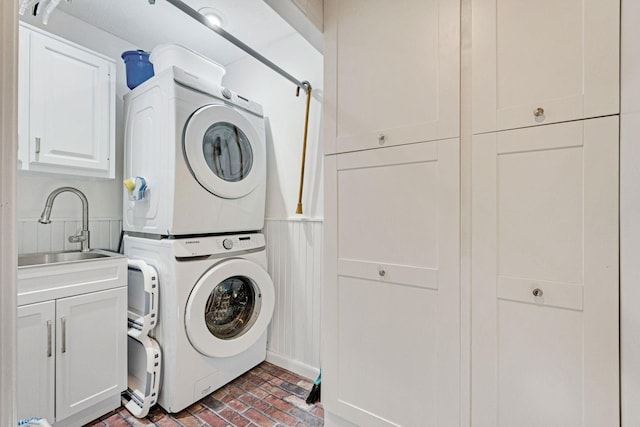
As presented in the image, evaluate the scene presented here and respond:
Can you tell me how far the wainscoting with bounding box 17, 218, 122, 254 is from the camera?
1758 millimetres

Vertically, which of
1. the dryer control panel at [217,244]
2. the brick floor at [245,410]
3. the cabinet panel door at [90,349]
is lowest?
the brick floor at [245,410]

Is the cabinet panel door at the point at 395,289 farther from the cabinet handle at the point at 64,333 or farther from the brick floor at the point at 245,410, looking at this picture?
the cabinet handle at the point at 64,333

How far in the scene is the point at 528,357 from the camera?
3.15 ft

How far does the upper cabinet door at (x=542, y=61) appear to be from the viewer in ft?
2.80

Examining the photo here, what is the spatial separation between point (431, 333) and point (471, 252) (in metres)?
0.35

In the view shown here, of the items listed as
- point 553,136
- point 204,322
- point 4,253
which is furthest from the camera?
point 204,322

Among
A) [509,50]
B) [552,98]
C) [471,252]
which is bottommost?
[471,252]

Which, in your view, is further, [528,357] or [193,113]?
[193,113]

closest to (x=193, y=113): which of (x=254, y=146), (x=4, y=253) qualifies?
(x=254, y=146)

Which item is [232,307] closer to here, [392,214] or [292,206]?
[292,206]

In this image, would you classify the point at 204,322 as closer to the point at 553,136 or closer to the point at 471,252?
the point at 471,252

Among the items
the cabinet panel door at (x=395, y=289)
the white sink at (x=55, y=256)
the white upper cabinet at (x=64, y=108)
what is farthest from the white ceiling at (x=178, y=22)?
the white sink at (x=55, y=256)

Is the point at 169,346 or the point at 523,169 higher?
the point at 523,169

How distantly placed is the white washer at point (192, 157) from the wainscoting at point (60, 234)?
0.25 metres
